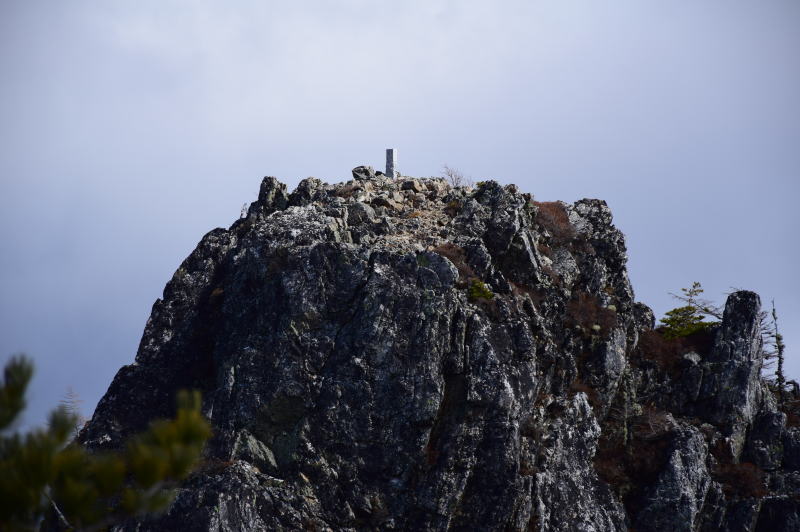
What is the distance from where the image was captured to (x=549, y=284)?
1597 inches

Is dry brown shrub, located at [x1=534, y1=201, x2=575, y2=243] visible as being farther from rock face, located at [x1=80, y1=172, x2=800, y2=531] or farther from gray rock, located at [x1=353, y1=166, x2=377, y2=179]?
gray rock, located at [x1=353, y1=166, x2=377, y2=179]

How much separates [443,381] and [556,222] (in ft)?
44.5

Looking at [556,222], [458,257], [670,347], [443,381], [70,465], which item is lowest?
[70,465]

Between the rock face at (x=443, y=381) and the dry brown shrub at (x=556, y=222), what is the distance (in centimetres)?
14

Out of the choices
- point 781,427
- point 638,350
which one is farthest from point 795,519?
point 638,350

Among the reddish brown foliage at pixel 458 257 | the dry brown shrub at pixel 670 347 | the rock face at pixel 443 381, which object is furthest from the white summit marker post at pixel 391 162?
the dry brown shrub at pixel 670 347

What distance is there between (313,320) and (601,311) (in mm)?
15127

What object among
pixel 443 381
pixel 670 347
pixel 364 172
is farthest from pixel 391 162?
pixel 670 347

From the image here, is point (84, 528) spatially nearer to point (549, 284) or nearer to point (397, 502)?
point (397, 502)

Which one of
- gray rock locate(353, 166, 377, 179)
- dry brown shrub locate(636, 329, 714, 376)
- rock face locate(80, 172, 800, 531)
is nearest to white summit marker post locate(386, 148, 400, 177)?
gray rock locate(353, 166, 377, 179)

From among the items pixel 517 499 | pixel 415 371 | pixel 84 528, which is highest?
pixel 415 371

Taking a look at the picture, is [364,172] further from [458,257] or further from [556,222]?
[458,257]

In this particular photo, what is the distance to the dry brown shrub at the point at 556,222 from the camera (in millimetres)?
43344

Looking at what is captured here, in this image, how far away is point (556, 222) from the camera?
1731 inches
